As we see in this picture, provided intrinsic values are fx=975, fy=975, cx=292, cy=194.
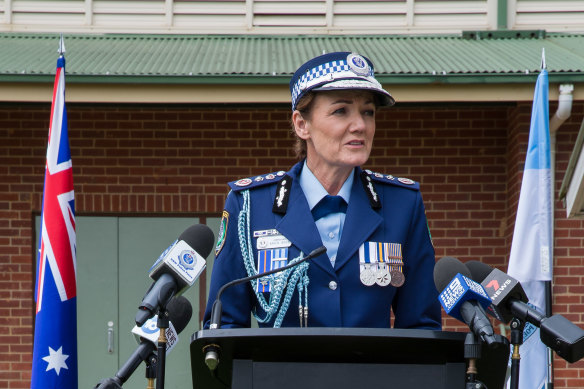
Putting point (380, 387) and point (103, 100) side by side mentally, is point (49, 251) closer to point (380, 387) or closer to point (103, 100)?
point (103, 100)

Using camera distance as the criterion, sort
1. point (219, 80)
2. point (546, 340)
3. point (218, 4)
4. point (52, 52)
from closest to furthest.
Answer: point (546, 340) → point (219, 80) → point (52, 52) → point (218, 4)

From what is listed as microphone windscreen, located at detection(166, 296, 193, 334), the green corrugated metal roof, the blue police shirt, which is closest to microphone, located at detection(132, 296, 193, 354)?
microphone windscreen, located at detection(166, 296, 193, 334)

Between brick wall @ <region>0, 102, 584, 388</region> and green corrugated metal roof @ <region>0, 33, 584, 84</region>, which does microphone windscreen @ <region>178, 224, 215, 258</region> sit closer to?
green corrugated metal roof @ <region>0, 33, 584, 84</region>

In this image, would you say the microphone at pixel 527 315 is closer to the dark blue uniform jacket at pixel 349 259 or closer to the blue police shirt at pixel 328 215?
the dark blue uniform jacket at pixel 349 259

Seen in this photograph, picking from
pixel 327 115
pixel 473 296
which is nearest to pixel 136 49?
pixel 327 115

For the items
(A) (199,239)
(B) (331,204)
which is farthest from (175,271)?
(B) (331,204)

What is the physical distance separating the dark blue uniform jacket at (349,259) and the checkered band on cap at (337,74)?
1.18ft

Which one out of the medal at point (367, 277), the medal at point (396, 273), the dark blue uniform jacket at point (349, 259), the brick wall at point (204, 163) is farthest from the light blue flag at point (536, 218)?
the medal at point (367, 277)

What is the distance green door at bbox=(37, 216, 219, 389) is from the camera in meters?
8.67

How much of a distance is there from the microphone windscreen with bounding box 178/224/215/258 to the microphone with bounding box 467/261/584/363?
833 millimetres

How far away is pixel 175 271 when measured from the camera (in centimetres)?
284

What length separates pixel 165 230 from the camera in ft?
28.7

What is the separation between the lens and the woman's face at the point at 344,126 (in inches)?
130

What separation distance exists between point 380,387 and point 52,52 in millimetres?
6575
